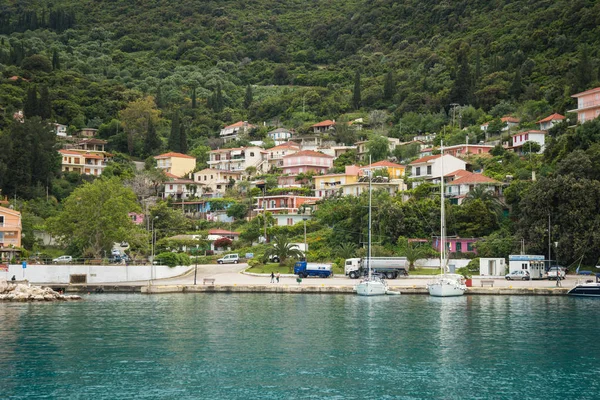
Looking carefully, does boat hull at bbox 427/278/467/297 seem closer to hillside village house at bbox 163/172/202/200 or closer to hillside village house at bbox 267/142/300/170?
hillside village house at bbox 163/172/202/200

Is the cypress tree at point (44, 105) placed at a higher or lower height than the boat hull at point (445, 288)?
higher

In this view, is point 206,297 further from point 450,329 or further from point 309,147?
point 309,147

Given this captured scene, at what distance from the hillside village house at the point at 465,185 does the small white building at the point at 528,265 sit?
1407cm

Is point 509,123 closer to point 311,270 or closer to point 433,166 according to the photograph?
point 433,166

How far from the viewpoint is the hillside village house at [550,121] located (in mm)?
96125

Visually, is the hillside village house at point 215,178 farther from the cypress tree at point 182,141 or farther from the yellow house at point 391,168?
the yellow house at point 391,168

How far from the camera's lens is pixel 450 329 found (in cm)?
4188

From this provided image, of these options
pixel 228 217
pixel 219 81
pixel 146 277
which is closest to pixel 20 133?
pixel 228 217

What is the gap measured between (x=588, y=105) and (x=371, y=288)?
46.2 meters

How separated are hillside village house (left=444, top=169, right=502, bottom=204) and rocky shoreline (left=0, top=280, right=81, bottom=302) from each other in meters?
40.5

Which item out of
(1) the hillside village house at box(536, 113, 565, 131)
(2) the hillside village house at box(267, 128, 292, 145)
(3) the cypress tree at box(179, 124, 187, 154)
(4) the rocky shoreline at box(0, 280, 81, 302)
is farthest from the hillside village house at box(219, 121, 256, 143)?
(4) the rocky shoreline at box(0, 280, 81, 302)

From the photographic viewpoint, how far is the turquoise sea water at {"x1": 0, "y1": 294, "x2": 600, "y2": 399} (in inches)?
1126

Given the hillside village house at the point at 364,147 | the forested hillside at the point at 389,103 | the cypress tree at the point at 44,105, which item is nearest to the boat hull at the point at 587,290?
the forested hillside at the point at 389,103

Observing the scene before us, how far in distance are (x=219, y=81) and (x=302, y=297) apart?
123 meters
